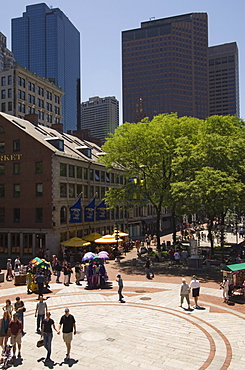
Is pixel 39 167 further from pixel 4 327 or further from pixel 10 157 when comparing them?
pixel 4 327

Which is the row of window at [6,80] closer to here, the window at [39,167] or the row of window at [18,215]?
the row of window at [18,215]

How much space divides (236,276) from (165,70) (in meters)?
166

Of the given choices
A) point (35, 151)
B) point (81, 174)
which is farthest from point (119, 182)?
point (35, 151)

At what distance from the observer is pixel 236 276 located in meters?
22.4

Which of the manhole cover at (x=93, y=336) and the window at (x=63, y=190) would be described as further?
the window at (x=63, y=190)

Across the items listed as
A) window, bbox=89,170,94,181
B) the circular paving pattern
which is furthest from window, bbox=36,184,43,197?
the circular paving pattern

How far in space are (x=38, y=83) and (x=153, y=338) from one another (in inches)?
3953

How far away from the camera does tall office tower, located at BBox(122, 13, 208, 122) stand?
176 meters

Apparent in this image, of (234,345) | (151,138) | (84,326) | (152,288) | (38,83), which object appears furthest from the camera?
(38,83)

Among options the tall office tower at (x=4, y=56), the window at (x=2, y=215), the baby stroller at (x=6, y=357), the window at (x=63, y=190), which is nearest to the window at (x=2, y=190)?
the window at (x=2, y=215)

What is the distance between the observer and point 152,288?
24.6m

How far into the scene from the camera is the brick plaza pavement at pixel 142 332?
12695 millimetres

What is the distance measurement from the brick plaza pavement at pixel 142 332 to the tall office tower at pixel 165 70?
507 ft

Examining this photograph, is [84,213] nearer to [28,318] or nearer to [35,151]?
[35,151]
